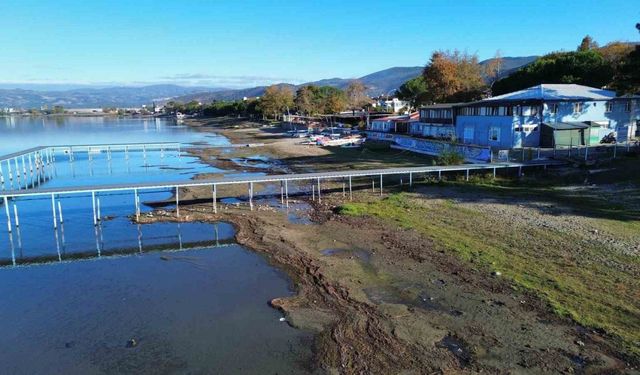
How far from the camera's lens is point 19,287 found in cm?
1852

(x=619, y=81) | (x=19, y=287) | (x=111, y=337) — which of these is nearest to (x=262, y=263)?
(x=111, y=337)

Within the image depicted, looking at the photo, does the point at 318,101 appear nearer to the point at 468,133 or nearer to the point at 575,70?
the point at 575,70

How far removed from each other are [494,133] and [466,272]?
103 ft

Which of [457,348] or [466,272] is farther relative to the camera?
[466,272]

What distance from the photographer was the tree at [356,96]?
126 m

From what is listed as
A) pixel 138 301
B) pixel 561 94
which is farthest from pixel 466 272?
pixel 561 94

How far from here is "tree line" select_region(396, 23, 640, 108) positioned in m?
53.7

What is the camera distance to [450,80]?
71938 mm

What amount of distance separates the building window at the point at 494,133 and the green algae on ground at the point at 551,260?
68.2 feet

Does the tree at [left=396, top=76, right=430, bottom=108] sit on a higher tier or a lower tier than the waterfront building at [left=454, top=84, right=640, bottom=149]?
higher

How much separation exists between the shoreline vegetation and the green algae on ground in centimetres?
5

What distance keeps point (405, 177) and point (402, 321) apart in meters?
25.6

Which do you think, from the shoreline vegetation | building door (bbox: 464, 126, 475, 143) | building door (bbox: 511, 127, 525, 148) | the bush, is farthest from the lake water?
building door (bbox: 464, 126, 475, 143)

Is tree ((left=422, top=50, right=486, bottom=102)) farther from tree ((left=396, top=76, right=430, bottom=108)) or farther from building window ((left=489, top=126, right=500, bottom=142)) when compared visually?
building window ((left=489, top=126, right=500, bottom=142))
